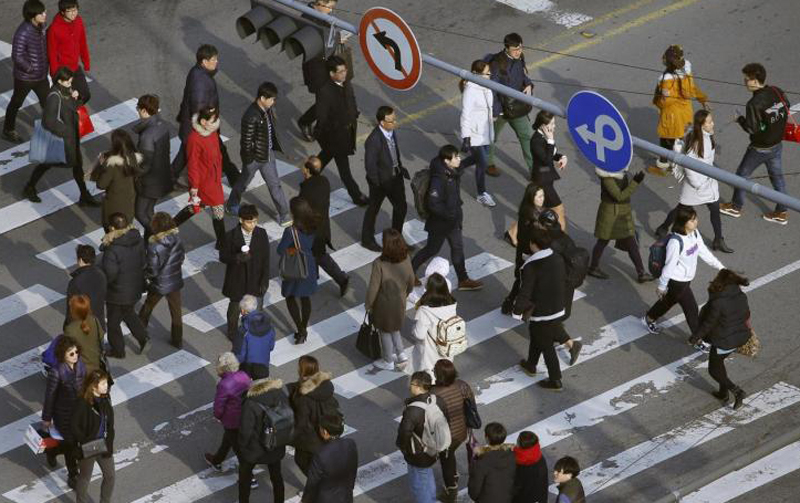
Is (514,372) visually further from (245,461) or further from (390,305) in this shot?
(245,461)

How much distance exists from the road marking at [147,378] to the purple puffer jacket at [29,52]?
5.39m

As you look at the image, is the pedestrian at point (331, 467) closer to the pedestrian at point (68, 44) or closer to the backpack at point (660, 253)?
the backpack at point (660, 253)

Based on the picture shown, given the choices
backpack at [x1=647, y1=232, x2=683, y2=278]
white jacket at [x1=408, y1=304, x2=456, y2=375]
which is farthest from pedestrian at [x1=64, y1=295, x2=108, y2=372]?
backpack at [x1=647, y1=232, x2=683, y2=278]

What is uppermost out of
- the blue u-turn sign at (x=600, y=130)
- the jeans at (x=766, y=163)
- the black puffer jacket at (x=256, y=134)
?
the blue u-turn sign at (x=600, y=130)

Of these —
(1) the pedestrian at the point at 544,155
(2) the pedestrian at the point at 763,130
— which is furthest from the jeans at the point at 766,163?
(1) the pedestrian at the point at 544,155

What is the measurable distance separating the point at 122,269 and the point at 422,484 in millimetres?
4148

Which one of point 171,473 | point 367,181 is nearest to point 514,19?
point 367,181

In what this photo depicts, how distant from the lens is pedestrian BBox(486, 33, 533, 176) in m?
22.3

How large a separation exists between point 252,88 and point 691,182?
22.8 feet

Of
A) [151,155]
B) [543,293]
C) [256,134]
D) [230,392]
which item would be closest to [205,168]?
[151,155]

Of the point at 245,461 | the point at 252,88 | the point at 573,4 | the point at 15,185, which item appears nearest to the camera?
the point at 245,461

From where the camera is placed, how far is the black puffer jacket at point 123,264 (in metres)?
18.3

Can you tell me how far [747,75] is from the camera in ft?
69.6

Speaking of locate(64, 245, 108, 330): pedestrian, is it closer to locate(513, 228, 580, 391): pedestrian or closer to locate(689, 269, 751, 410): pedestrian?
locate(513, 228, 580, 391): pedestrian
